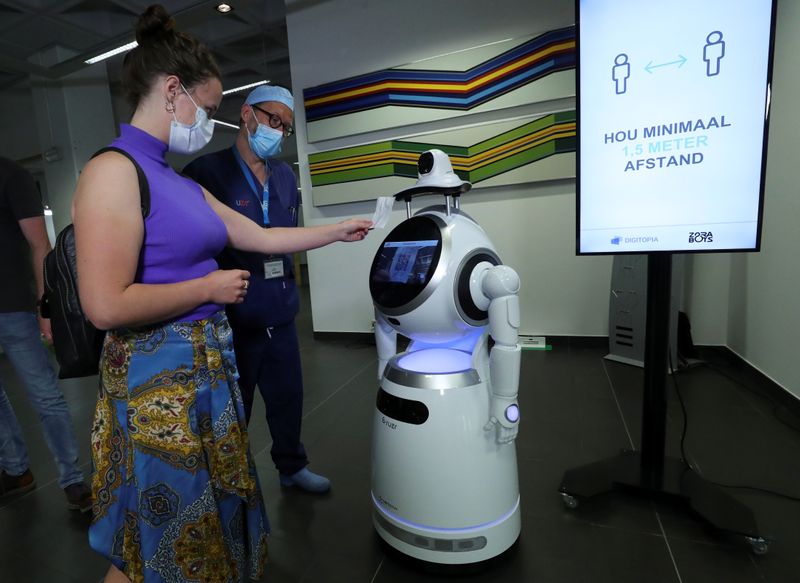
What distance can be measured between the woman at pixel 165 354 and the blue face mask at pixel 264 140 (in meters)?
0.56

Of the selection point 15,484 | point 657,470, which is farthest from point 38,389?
point 657,470

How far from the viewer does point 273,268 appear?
1.66 meters

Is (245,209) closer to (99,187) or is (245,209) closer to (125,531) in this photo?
(99,187)

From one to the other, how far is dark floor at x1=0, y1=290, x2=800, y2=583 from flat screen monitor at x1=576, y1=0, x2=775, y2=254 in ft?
3.23

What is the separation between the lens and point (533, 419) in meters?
Answer: 2.38

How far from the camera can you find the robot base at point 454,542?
131cm

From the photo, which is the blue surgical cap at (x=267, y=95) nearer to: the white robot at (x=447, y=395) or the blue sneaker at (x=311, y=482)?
the white robot at (x=447, y=395)

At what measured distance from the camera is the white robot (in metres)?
1.25

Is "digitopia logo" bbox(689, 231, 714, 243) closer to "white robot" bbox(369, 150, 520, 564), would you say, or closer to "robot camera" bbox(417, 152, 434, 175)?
"white robot" bbox(369, 150, 520, 564)

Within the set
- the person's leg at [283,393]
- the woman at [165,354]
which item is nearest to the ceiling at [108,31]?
the person's leg at [283,393]

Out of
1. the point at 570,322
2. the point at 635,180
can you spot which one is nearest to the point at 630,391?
the point at 570,322

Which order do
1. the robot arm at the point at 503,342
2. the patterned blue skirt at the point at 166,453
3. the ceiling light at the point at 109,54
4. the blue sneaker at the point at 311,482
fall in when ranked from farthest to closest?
1. the ceiling light at the point at 109,54
2. the blue sneaker at the point at 311,482
3. the robot arm at the point at 503,342
4. the patterned blue skirt at the point at 166,453

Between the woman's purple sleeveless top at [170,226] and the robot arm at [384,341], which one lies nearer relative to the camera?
the woman's purple sleeveless top at [170,226]

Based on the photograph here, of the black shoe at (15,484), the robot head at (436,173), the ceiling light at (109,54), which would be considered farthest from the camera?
the ceiling light at (109,54)
